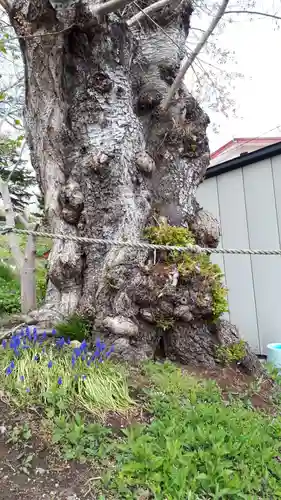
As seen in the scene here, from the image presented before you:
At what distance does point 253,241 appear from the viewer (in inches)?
187

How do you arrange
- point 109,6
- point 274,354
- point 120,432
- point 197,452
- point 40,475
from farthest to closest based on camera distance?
point 274,354 < point 109,6 < point 120,432 < point 197,452 < point 40,475

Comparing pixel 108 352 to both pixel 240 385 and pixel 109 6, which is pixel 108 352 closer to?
pixel 240 385

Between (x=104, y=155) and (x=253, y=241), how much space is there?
2.72 m

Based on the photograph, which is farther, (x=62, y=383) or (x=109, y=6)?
(x=109, y=6)

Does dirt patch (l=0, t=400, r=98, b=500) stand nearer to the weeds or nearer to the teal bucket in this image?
the weeds

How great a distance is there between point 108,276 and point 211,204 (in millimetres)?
3191

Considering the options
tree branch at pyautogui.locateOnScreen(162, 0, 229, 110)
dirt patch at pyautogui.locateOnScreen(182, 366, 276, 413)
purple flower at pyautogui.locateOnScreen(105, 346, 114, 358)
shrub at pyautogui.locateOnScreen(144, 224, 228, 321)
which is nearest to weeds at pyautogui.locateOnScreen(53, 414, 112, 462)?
purple flower at pyautogui.locateOnScreen(105, 346, 114, 358)

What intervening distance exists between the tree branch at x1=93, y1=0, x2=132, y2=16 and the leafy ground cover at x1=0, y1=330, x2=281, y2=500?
196 centimetres

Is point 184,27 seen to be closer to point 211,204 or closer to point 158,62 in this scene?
point 158,62

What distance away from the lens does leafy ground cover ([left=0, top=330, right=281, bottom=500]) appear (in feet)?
4.78

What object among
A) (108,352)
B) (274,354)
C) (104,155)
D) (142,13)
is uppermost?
(142,13)

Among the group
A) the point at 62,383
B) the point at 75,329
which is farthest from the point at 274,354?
the point at 62,383

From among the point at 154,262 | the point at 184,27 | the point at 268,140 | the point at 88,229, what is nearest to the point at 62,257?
the point at 88,229

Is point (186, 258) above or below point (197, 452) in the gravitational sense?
above
